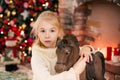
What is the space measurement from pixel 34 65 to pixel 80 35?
279 centimetres

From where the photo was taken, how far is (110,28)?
3.53m

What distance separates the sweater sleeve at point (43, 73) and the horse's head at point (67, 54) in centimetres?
2

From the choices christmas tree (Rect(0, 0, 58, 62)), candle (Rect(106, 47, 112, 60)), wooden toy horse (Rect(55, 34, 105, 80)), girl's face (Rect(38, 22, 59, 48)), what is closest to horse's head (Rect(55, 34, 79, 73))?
wooden toy horse (Rect(55, 34, 105, 80))

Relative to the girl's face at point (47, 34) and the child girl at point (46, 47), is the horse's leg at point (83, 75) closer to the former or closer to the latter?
the child girl at point (46, 47)

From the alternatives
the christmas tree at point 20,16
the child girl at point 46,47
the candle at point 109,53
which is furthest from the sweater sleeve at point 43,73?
the christmas tree at point 20,16

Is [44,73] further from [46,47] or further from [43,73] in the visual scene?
[46,47]

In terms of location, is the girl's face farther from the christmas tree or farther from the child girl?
the christmas tree

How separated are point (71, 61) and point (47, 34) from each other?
20cm

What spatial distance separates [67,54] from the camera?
1117 mm

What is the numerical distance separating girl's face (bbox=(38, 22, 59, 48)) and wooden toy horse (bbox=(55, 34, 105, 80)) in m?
0.12

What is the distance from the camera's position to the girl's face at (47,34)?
4.10ft

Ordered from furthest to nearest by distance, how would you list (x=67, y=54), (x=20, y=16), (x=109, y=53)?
(x=20, y=16)
(x=109, y=53)
(x=67, y=54)

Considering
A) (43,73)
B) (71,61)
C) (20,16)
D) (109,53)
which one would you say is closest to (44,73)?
(43,73)

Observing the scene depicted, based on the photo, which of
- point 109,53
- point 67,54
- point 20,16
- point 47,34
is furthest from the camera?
point 20,16
